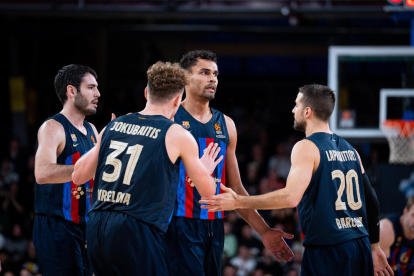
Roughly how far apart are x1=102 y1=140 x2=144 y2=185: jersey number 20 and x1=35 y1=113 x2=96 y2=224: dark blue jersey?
1372mm

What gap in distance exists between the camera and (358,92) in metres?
12.2

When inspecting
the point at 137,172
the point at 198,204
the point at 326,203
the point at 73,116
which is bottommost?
the point at 198,204

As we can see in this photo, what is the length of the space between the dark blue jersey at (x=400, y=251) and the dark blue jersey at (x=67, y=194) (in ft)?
11.4

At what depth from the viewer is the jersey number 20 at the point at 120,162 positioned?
12.4ft

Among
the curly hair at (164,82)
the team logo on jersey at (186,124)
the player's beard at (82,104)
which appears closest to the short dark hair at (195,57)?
the team logo on jersey at (186,124)

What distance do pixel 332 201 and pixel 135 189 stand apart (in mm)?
1675

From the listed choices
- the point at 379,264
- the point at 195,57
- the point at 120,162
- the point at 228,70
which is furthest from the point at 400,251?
the point at 228,70

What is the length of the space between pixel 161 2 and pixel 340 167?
272 inches

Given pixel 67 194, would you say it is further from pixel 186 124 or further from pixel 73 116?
pixel 186 124

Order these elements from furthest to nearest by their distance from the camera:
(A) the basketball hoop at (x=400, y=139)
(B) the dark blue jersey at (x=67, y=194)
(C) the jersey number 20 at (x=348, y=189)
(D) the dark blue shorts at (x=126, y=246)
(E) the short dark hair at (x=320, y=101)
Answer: (A) the basketball hoop at (x=400, y=139)
(B) the dark blue jersey at (x=67, y=194)
(E) the short dark hair at (x=320, y=101)
(C) the jersey number 20 at (x=348, y=189)
(D) the dark blue shorts at (x=126, y=246)

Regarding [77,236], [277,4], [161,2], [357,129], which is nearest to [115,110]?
[161,2]

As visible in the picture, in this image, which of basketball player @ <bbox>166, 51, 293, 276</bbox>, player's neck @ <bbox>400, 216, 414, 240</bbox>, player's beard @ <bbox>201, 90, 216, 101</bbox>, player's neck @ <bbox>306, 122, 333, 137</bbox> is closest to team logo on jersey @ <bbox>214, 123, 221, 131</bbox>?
basketball player @ <bbox>166, 51, 293, 276</bbox>

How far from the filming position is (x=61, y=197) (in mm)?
5047

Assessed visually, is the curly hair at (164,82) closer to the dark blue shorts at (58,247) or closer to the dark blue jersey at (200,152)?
the dark blue jersey at (200,152)
